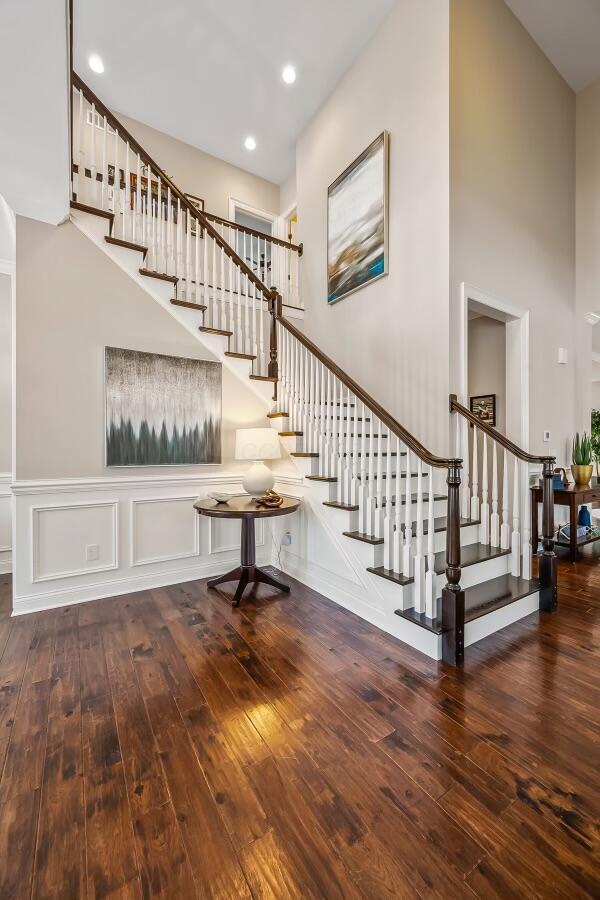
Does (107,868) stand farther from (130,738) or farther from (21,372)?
(21,372)

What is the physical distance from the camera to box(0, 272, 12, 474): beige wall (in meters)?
3.43

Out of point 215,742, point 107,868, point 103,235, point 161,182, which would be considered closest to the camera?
point 107,868

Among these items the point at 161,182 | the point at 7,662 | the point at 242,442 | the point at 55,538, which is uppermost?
the point at 161,182

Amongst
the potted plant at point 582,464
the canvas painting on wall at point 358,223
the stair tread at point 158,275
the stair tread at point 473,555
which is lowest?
the stair tread at point 473,555

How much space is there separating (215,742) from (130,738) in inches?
14.0

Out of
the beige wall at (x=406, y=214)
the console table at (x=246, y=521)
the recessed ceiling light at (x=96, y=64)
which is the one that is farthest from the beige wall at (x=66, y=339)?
the recessed ceiling light at (x=96, y=64)

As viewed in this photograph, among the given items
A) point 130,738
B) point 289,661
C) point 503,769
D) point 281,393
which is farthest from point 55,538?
point 503,769

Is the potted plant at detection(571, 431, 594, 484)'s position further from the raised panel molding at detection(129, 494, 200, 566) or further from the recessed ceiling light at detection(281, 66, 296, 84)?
the recessed ceiling light at detection(281, 66, 296, 84)

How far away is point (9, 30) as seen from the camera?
1.52 m

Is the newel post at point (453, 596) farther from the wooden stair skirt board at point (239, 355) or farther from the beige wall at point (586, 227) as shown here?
the beige wall at point (586, 227)

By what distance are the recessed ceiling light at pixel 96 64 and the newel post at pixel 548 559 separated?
246 inches

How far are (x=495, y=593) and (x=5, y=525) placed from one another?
407cm

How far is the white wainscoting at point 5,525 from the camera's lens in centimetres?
343

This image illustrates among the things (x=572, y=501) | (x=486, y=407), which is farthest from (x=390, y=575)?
(x=486, y=407)
